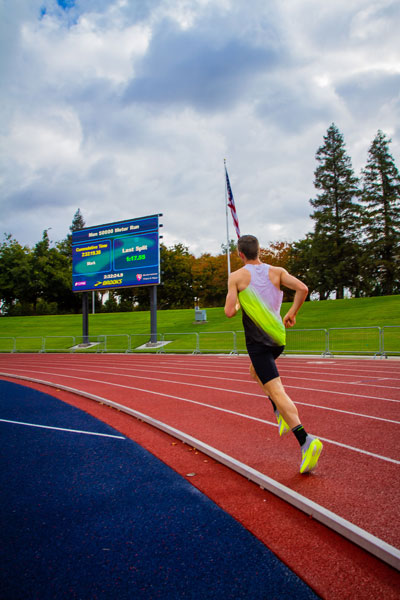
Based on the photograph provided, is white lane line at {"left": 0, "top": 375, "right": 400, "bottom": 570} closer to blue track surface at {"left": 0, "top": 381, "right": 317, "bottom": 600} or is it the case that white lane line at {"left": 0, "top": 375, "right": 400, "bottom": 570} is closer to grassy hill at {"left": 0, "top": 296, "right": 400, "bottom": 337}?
blue track surface at {"left": 0, "top": 381, "right": 317, "bottom": 600}

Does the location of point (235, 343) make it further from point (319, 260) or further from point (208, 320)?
point (319, 260)

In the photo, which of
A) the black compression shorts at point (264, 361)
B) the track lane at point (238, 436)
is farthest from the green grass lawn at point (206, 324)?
the black compression shorts at point (264, 361)

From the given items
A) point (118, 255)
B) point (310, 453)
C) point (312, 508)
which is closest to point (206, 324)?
point (118, 255)

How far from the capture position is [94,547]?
101 inches

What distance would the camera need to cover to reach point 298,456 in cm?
416

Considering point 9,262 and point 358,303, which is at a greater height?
point 9,262

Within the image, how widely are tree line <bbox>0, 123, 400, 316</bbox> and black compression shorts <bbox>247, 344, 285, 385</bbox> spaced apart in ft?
159

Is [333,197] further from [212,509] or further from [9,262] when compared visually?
[212,509]

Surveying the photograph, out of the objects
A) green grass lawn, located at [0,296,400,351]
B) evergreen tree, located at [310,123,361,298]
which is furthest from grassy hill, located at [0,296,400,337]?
evergreen tree, located at [310,123,361,298]

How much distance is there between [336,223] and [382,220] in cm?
537

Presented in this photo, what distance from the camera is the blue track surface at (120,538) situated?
215 centimetres

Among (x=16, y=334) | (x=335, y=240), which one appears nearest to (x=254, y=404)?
(x=16, y=334)

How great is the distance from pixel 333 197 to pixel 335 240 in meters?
6.22

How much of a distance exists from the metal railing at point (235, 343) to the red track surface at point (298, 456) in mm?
8188
